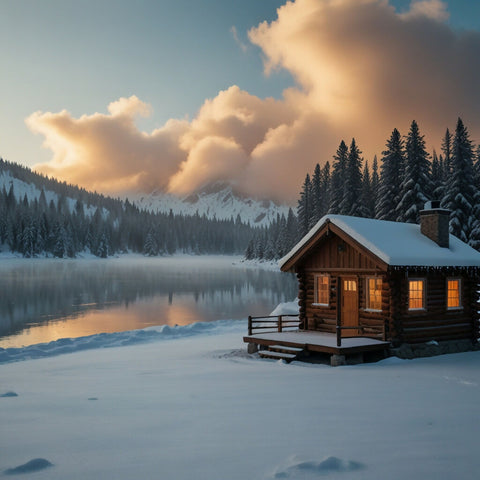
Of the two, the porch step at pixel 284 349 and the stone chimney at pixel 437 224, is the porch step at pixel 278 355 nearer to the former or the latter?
the porch step at pixel 284 349

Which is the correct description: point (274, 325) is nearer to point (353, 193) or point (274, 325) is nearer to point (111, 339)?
point (111, 339)

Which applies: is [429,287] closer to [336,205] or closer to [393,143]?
[393,143]

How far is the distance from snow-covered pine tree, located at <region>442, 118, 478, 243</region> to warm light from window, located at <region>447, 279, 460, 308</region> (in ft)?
94.1

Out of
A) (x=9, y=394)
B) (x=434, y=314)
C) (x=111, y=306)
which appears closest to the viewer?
(x=9, y=394)

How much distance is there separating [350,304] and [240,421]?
476 inches

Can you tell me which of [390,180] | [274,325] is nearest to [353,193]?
[390,180]

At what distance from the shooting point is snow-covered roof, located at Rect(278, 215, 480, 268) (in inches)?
707

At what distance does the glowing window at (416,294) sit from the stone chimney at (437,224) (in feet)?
8.37

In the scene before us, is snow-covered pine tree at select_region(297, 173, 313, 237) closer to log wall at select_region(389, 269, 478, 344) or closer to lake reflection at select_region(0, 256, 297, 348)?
lake reflection at select_region(0, 256, 297, 348)

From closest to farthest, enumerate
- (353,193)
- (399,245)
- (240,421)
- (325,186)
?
(240,421) < (399,245) < (353,193) < (325,186)

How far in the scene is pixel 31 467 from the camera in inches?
261

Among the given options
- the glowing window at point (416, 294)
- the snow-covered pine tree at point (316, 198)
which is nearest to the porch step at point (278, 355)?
the glowing window at point (416, 294)

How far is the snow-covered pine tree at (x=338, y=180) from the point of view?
7219 centimetres

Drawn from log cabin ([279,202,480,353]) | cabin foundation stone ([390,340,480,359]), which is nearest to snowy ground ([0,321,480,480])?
cabin foundation stone ([390,340,480,359])
